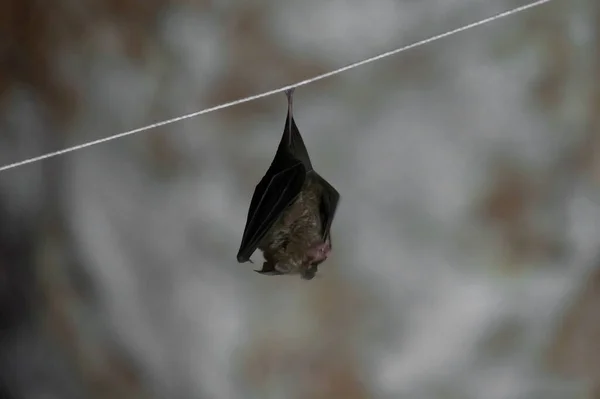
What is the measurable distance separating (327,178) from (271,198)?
459 mm

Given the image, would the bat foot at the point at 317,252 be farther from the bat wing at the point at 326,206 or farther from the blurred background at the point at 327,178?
the blurred background at the point at 327,178

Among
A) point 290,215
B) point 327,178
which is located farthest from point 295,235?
point 327,178

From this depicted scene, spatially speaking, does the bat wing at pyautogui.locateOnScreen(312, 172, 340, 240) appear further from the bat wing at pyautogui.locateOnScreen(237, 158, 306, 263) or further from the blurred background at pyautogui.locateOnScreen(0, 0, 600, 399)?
the blurred background at pyautogui.locateOnScreen(0, 0, 600, 399)

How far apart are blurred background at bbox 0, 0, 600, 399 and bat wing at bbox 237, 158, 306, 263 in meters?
0.45

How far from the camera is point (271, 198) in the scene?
1.55m

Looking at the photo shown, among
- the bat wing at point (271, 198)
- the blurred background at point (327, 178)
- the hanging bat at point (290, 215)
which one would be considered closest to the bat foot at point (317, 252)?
the hanging bat at point (290, 215)

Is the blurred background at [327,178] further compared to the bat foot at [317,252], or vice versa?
the blurred background at [327,178]

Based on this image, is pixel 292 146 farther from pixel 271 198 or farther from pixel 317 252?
pixel 317 252

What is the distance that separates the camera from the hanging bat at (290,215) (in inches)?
60.6

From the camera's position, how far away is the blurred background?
184 centimetres

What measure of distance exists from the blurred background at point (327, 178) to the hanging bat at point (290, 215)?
390 mm

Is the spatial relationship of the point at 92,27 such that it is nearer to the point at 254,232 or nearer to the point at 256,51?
the point at 256,51

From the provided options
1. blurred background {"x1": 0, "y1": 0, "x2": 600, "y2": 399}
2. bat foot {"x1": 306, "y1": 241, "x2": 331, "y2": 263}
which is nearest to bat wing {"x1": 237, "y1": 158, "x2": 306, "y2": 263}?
bat foot {"x1": 306, "y1": 241, "x2": 331, "y2": 263}

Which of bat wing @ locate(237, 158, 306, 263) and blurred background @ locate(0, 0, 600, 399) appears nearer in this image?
bat wing @ locate(237, 158, 306, 263)
